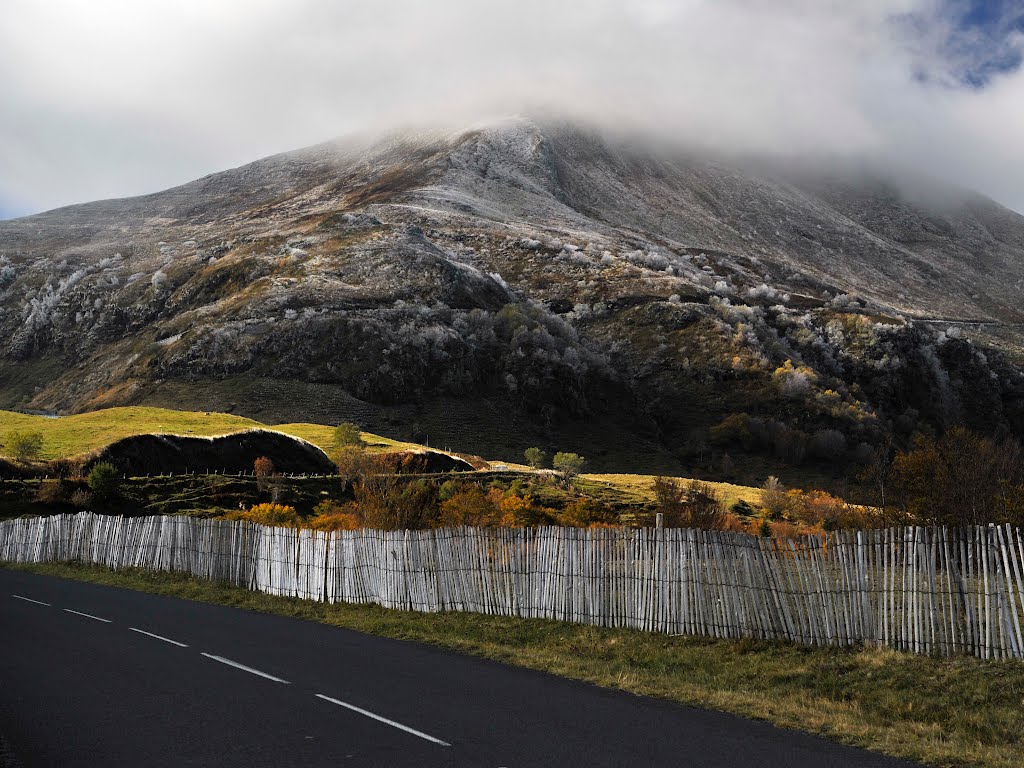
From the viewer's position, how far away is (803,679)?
14.2m

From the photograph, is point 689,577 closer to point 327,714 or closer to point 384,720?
point 384,720

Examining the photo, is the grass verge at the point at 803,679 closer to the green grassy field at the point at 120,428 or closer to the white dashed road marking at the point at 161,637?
the white dashed road marking at the point at 161,637

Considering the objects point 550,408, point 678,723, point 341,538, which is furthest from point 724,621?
point 550,408

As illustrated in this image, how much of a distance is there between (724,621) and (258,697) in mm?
9131

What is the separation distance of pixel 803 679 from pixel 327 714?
7835 mm

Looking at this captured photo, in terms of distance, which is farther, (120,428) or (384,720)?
(120,428)

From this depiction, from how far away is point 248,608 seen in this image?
25.5 m

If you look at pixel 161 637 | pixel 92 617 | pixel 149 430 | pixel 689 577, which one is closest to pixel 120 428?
pixel 149 430

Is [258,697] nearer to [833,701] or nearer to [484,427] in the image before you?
[833,701]

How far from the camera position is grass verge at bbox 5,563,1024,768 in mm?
10805

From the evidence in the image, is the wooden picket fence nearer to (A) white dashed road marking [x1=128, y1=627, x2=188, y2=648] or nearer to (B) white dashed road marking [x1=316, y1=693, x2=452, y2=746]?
(A) white dashed road marking [x1=128, y1=627, x2=188, y2=648]

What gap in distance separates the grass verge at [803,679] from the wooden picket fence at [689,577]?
0.42 meters

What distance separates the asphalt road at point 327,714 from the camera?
9312 millimetres

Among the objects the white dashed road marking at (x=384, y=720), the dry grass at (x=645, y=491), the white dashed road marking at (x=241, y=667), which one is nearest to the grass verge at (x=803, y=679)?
the white dashed road marking at (x=384, y=720)
